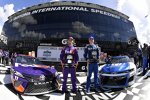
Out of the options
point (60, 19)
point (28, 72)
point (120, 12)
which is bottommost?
point (28, 72)

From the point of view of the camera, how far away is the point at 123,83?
20.4 feet

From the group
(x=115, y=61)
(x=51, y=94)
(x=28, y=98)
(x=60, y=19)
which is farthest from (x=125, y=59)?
(x=60, y=19)

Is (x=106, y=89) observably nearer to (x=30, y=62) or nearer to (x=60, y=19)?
(x=30, y=62)

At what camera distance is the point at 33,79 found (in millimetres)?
5461

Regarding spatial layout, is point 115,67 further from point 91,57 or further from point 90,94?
point 90,94

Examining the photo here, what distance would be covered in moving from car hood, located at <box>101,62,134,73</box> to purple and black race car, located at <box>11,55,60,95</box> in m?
1.41

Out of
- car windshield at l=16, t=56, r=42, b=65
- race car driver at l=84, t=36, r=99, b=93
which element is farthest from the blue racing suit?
car windshield at l=16, t=56, r=42, b=65

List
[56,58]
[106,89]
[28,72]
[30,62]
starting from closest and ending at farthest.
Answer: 1. [28,72]
2. [106,89]
3. [30,62]
4. [56,58]

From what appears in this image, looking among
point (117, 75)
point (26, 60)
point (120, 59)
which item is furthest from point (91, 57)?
point (26, 60)

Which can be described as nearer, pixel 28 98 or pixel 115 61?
pixel 28 98

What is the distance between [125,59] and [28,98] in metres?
3.30

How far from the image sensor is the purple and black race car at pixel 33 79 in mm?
5383

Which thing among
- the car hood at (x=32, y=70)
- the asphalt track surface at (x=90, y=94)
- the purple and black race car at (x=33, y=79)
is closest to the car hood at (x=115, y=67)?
the asphalt track surface at (x=90, y=94)

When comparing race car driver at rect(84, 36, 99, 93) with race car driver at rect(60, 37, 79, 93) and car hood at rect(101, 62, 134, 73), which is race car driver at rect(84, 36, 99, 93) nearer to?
race car driver at rect(60, 37, 79, 93)
